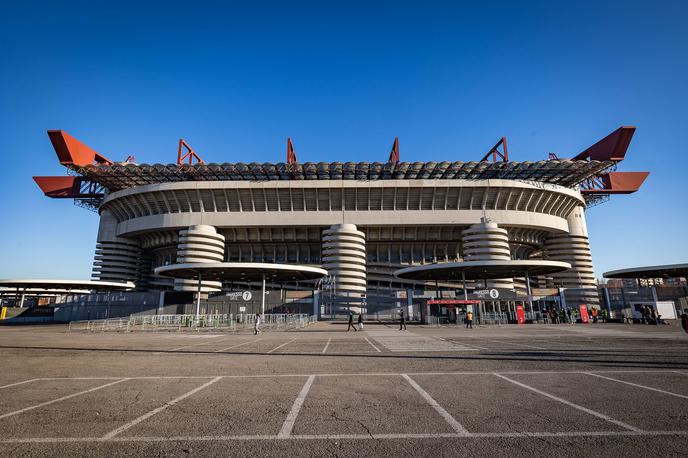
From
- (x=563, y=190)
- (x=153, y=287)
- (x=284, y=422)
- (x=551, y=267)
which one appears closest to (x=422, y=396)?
(x=284, y=422)

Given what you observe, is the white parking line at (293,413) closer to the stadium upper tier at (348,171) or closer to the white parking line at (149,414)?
the white parking line at (149,414)

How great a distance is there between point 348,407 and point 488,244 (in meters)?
52.3

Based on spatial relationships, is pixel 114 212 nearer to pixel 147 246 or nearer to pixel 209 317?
pixel 147 246

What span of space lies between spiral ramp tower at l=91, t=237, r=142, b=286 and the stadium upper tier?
12.8 metres

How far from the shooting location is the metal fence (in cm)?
2966

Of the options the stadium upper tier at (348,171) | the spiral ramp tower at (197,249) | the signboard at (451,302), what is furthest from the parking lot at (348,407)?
the stadium upper tier at (348,171)

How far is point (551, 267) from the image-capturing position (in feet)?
139

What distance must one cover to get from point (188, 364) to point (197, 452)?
7.97 m

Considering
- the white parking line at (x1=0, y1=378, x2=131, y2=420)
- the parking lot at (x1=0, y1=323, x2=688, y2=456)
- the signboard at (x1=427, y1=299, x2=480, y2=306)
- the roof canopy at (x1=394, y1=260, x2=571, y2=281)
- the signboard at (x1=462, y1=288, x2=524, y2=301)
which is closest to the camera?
the parking lot at (x1=0, y1=323, x2=688, y2=456)

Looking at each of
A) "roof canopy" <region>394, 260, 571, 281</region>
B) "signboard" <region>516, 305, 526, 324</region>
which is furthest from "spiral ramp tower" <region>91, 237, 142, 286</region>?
"signboard" <region>516, 305, 526, 324</region>

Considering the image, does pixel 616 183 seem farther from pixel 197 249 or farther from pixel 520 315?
pixel 197 249

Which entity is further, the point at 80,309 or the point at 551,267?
the point at 80,309

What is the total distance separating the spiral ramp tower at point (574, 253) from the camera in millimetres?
59719

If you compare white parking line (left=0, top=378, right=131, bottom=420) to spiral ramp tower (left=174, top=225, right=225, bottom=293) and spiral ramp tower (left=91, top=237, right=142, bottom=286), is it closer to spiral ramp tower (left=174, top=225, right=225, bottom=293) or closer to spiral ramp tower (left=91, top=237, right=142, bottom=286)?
spiral ramp tower (left=174, top=225, right=225, bottom=293)
